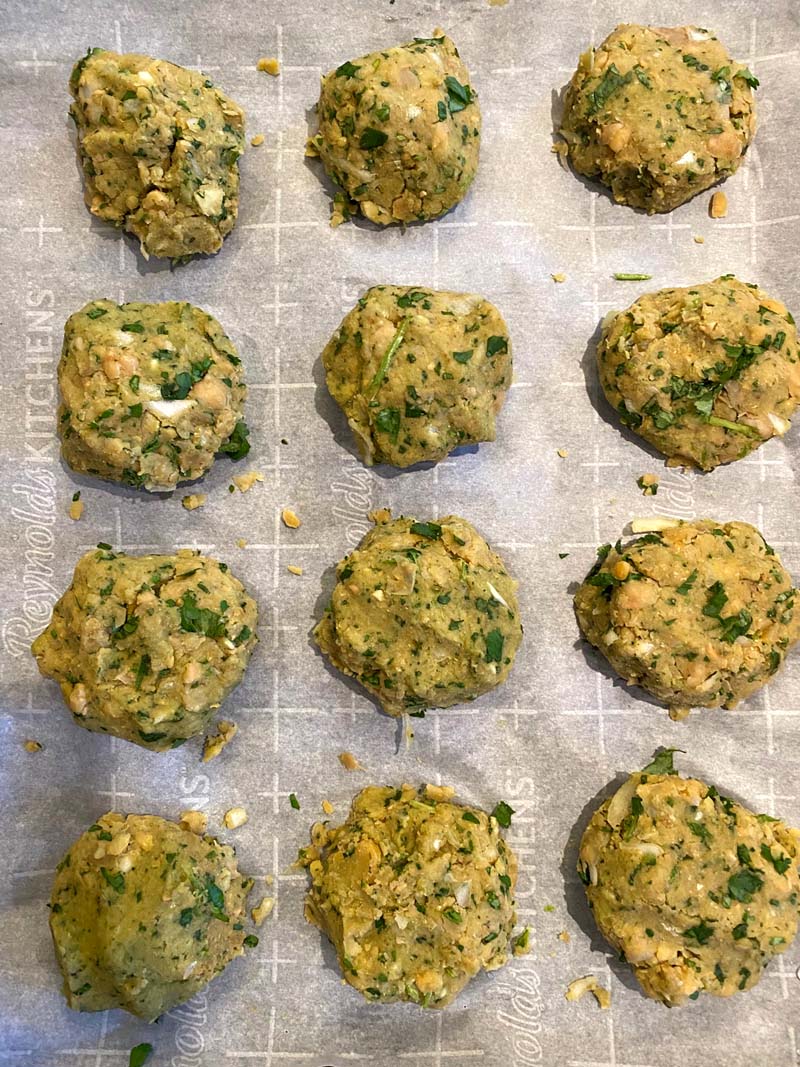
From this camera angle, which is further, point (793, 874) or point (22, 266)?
point (22, 266)

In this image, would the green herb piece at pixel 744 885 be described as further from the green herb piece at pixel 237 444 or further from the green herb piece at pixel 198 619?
the green herb piece at pixel 237 444

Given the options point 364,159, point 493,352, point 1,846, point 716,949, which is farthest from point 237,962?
point 364,159

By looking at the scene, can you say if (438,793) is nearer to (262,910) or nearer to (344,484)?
(262,910)

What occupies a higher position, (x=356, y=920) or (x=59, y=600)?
(x=59, y=600)

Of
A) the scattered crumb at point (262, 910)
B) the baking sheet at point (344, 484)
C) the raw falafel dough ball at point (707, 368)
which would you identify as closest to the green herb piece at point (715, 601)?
the baking sheet at point (344, 484)

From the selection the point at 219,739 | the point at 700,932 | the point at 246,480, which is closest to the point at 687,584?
the point at 700,932

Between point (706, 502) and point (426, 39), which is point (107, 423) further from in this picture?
point (706, 502)

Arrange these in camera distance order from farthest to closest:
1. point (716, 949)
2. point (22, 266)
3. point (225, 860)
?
point (22, 266) < point (225, 860) < point (716, 949)
